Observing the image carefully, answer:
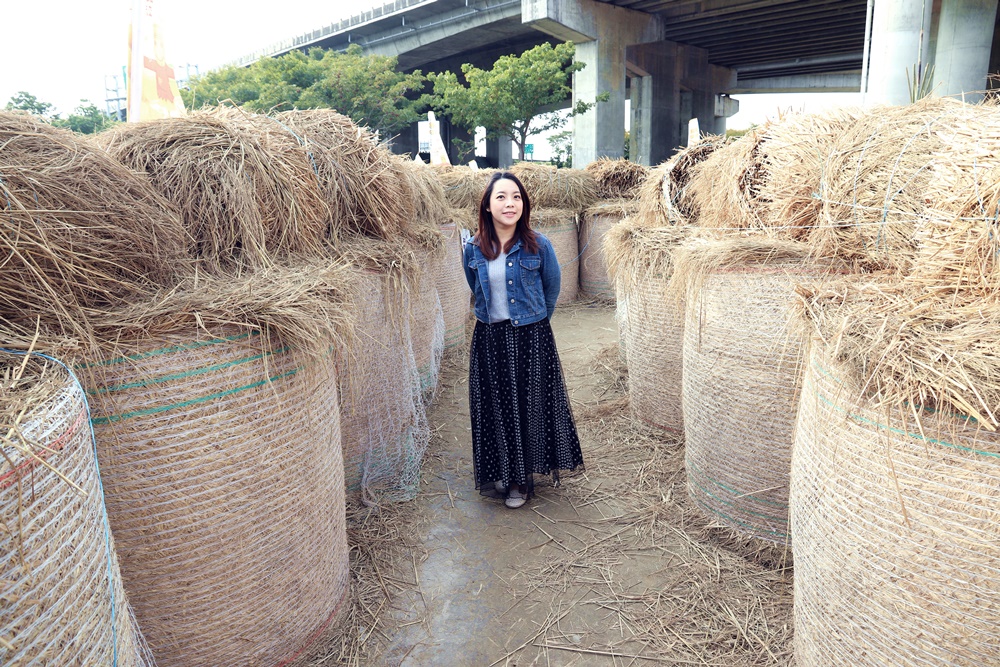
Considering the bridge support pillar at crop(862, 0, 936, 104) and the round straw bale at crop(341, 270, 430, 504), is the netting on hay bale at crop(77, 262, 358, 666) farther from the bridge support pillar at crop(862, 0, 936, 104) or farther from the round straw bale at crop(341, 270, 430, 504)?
the bridge support pillar at crop(862, 0, 936, 104)

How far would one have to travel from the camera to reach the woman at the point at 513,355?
272 cm

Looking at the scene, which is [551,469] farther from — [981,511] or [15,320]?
[15,320]

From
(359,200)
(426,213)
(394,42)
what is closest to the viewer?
(359,200)

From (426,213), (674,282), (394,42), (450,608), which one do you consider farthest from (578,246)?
(394,42)

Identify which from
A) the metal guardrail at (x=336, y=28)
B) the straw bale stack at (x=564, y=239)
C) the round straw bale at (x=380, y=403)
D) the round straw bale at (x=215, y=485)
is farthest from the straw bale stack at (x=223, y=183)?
the metal guardrail at (x=336, y=28)

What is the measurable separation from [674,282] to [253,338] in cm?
190

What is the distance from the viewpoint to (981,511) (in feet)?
3.74

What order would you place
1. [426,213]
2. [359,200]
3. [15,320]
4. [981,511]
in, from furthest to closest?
1. [426,213]
2. [359,200]
3. [15,320]
4. [981,511]

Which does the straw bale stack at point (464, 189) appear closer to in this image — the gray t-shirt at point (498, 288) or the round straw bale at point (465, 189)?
the round straw bale at point (465, 189)

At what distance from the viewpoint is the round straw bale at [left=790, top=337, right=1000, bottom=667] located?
1.16 metres

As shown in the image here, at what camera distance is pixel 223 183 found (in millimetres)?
2000

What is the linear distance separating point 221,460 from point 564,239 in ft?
21.2

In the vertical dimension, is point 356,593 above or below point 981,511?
below

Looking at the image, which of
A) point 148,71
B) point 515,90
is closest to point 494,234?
point 148,71
